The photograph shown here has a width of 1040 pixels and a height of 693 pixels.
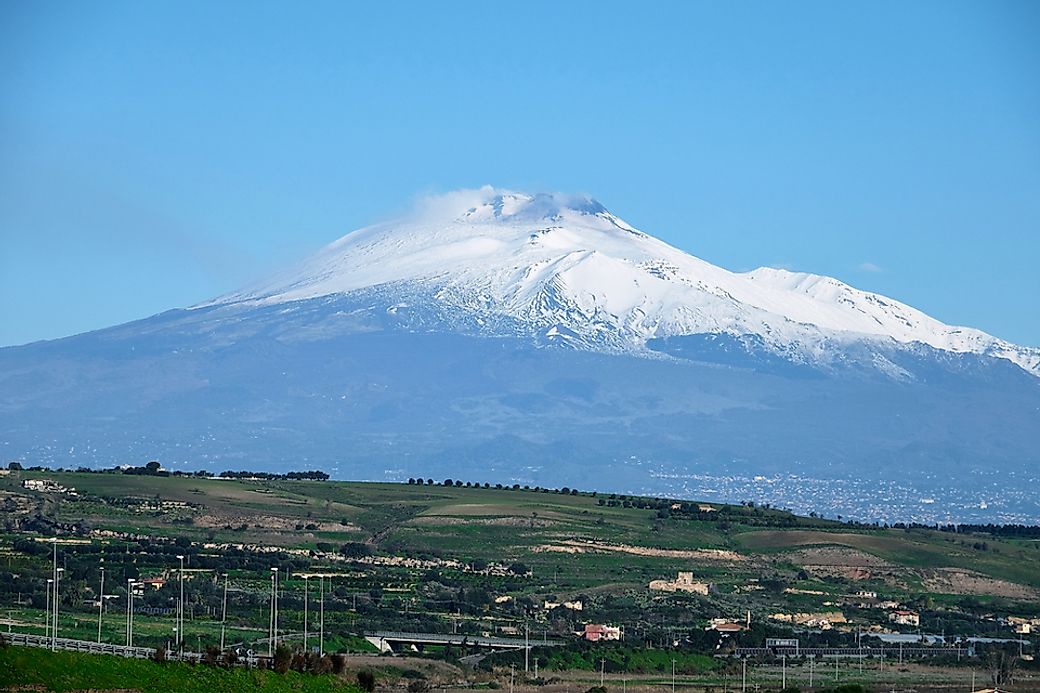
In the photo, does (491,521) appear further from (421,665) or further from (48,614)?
(421,665)

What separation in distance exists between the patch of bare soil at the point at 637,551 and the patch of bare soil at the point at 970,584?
11896 millimetres

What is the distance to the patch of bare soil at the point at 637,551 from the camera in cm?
14288

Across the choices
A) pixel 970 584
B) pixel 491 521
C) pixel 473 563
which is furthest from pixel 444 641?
pixel 491 521

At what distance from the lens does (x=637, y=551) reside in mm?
143875

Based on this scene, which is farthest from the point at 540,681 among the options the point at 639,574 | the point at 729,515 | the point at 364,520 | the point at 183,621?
the point at 729,515

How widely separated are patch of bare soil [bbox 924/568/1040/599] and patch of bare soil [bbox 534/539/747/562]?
39.0ft

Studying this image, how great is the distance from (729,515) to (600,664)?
75.3m

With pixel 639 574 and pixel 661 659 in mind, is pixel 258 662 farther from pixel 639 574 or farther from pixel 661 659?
pixel 639 574

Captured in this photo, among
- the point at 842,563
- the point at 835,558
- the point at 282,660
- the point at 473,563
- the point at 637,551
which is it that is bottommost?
the point at 282,660

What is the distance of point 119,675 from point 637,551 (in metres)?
84.5

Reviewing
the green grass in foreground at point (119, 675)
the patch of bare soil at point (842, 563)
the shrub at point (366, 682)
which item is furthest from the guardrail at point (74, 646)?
the patch of bare soil at point (842, 563)

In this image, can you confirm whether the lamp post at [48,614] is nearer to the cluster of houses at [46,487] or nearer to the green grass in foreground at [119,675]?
the green grass in foreground at [119,675]

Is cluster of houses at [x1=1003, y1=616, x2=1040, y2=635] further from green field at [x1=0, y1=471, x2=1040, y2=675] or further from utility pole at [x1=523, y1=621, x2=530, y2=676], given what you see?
utility pole at [x1=523, y1=621, x2=530, y2=676]

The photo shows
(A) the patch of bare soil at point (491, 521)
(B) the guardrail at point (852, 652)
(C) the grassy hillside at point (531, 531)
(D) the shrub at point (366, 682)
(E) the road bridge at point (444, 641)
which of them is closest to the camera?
(D) the shrub at point (366, 682)
